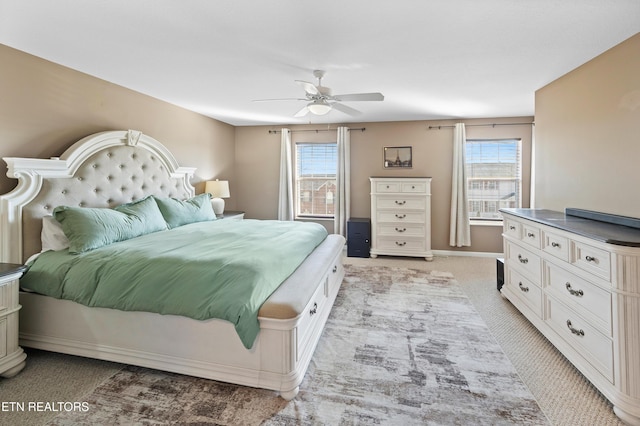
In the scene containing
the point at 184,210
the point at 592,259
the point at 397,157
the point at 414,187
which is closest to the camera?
the point at 592,259

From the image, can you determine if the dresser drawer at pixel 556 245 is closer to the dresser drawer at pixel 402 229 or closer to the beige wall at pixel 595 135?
the beige wall at pixel 595 135

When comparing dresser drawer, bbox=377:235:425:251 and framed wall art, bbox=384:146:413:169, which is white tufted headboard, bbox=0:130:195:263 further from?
framed wall art, bbox=384:146:413:169

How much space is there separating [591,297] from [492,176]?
12.0 feet

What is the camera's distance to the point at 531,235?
2.61 meters

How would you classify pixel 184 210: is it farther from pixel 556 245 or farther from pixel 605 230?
pixel 605 230

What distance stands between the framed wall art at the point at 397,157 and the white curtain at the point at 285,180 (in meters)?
1.76

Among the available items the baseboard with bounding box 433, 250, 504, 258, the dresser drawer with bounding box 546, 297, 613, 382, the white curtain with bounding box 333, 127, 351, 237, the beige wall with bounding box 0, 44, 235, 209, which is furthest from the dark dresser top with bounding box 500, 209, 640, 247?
the beige wall with bounding box 0, 44, 235, 209

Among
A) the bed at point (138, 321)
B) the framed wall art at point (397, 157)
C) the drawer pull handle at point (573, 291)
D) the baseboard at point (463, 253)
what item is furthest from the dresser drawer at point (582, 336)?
the framed wall art at point (397, 157)

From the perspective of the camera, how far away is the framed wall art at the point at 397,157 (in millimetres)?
5270

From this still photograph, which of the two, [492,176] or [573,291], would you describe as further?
[492,176]

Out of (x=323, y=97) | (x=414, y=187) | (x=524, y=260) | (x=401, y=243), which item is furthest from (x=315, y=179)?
(x=524, y=260)

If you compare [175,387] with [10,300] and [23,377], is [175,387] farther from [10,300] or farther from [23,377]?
[10,300]

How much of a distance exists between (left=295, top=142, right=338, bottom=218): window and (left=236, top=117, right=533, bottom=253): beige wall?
0.74 feet

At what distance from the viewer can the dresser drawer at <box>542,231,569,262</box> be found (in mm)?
2084
